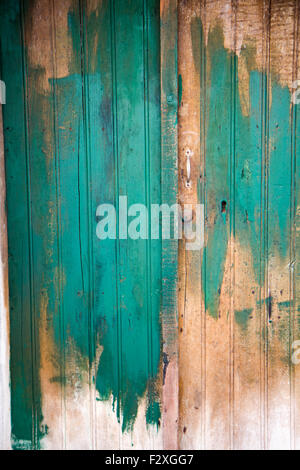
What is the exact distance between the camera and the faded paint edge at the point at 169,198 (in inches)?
53.1

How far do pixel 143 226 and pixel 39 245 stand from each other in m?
0.47

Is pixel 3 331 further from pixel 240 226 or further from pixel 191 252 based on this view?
pixel 240 226

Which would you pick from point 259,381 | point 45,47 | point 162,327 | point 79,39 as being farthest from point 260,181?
point 45,47

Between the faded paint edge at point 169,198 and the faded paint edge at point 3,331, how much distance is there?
0.68 metres

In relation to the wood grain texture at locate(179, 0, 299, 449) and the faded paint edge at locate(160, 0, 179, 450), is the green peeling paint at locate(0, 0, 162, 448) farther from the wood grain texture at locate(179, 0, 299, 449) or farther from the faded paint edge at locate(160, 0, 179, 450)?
the wood grain texture at locate(179, 0, 299, 449)

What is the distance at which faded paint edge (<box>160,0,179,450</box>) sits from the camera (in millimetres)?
1348

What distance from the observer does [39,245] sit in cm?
148

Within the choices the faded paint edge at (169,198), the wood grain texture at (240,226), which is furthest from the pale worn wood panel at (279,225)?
the faded paint edge at (169,198)

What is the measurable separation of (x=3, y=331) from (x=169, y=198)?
2.97 ft

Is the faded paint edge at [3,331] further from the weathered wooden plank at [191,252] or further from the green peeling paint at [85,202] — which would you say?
the weathered wooden plank at [191,252]

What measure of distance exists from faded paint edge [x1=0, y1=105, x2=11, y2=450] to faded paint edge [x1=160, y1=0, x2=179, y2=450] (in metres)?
0.68

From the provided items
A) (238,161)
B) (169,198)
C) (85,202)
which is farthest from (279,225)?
(85,202)

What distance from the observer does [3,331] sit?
4.64 ft

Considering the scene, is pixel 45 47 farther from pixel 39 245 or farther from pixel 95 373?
pixel 95 373
